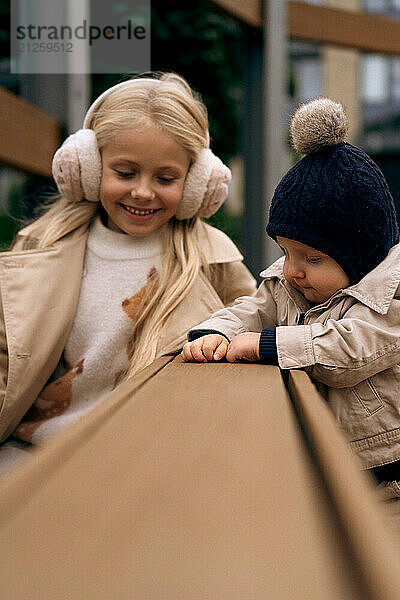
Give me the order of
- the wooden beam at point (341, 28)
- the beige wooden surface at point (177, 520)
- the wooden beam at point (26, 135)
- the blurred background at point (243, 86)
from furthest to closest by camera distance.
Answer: the wooden beam at point (341, 28) → the blurred background at point (243, 86) → the wooden beam at point (26, 135) → the beige wooden surface at point (177, 520)

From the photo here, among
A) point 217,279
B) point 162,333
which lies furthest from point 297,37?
point 162,333

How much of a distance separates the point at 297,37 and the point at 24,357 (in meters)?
3.18

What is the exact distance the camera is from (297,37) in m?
4.43

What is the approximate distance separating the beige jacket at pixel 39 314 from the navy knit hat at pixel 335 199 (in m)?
0.57

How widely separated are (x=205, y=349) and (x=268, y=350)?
0.41 feet

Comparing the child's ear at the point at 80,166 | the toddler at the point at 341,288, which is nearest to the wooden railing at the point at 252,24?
the child's ear at the point at 80,166

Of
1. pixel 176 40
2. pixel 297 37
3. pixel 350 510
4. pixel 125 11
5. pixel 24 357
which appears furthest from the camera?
pixel 176 40

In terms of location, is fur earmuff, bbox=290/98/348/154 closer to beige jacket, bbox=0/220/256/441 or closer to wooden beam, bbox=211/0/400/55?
beige jacket, bbox=0/220/256/441

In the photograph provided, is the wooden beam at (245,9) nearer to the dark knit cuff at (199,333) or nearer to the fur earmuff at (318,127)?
the fur earmuff at (318,127)

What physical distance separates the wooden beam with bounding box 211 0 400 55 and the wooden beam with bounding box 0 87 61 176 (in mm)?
1474

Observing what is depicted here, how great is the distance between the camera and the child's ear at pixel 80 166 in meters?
2.03

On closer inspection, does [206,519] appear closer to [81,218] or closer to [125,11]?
[81,218]

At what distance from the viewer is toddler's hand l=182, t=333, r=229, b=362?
1459 millimetres

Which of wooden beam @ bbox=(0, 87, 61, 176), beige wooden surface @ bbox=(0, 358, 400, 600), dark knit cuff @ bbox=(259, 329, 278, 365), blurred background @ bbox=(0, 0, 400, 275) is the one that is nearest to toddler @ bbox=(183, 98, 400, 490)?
dark knit cuff @ bbox=(259, 329, 278, 365)
